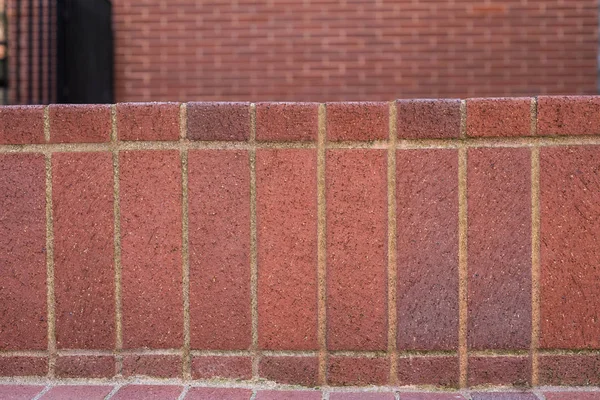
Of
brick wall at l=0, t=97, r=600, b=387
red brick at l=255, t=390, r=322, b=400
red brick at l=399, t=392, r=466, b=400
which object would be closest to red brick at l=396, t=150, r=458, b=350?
brick wall at l=0, t=97, r=600, b=387

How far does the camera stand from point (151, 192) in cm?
168

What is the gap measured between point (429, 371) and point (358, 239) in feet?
1.33

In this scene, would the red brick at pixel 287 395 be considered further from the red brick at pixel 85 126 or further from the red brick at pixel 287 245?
the red brick at pixel 85 126

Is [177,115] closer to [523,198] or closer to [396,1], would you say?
[523,198]

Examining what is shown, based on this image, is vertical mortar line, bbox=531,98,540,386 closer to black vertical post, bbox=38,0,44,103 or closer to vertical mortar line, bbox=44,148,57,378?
vertical mortar line, bbox=44,148,57,378

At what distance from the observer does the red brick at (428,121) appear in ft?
5.41

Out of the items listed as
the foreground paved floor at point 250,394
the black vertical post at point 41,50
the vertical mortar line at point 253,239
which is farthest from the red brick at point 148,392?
the black vertical post at point 41,50

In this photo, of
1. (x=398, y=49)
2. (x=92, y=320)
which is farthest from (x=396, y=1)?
(x=92, y=320)

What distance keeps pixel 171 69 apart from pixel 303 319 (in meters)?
3.67

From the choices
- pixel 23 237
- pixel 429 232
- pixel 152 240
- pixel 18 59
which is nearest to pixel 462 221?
pixel 429 232

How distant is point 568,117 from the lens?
1646mm

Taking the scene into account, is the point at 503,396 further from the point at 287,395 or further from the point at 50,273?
the point at 50,273

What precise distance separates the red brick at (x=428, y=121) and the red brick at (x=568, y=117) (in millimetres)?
229

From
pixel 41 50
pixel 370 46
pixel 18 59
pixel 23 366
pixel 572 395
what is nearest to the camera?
pixel 572 395
